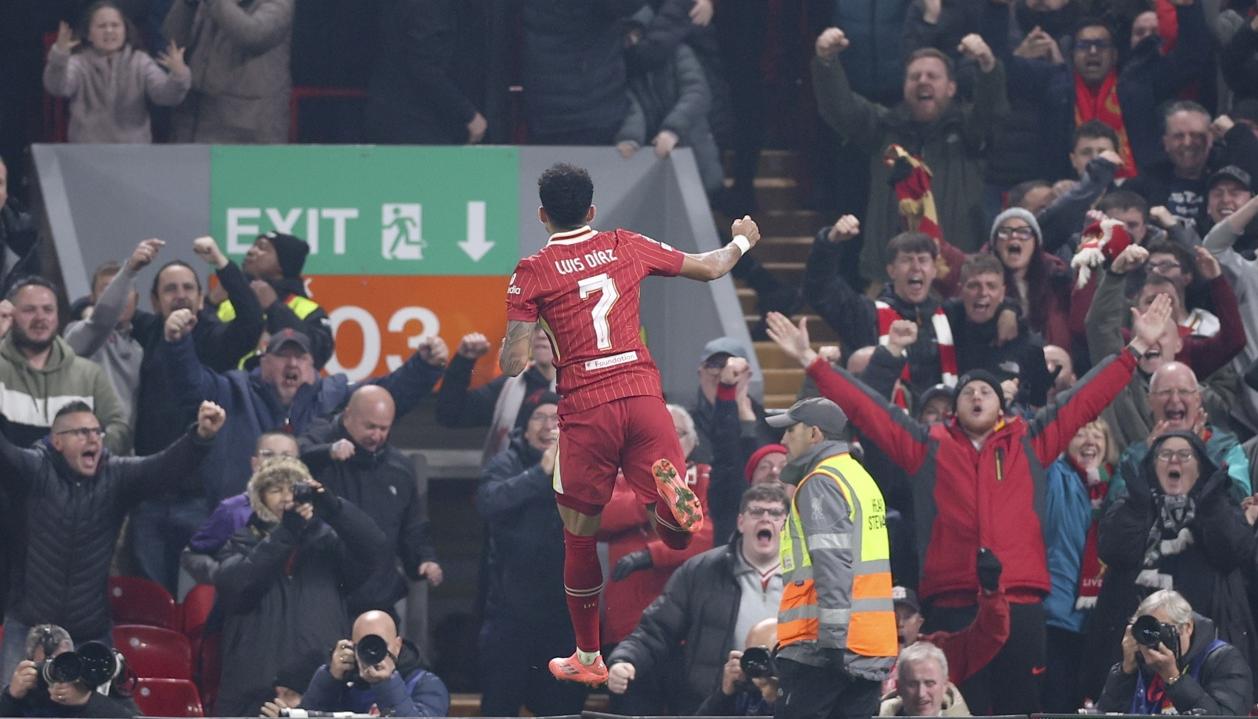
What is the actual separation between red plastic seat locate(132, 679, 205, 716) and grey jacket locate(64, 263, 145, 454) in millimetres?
1426

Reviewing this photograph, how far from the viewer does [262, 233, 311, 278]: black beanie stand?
12688 millimetres

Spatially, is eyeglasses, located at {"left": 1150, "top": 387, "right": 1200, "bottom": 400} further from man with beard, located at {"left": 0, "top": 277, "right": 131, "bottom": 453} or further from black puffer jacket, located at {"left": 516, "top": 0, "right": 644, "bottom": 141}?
man with beard, located at {"left": 0, "top": 277, "right": 131, "bottom": 453}

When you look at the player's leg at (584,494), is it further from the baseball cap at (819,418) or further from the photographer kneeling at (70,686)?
the photographer kneeling at (70,686)

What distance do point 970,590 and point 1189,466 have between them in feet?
3.62

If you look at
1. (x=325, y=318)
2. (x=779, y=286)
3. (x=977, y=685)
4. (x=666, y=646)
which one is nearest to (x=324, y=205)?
(x=325, y=318)

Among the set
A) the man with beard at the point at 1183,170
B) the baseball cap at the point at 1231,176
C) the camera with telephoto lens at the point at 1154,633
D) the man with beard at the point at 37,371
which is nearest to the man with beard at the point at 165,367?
the man with beard at the point at 37,371

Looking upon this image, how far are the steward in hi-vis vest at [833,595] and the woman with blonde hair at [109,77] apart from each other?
18.6 feet

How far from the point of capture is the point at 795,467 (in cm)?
940

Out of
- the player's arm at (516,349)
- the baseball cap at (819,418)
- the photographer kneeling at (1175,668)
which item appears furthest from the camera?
the photographer kneeling at (1175,668)

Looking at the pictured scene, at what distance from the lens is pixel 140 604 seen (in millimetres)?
11352

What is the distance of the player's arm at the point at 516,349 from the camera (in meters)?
8.12

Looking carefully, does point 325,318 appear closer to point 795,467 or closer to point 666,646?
point 666,646

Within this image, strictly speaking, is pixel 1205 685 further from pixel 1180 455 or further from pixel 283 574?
pixel 283 574

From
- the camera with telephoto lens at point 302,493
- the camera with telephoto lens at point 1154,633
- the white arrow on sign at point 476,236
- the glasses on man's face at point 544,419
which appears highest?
the white arrow on sign at point 476,236
